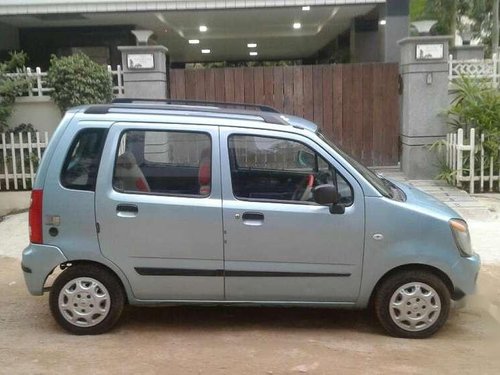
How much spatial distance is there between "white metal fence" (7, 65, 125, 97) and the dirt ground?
573 centimetres

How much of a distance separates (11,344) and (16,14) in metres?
10.4

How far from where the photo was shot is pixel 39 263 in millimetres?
4539

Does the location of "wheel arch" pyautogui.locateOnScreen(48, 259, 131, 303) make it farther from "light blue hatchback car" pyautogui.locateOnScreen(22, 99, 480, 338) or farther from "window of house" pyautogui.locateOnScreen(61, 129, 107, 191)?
"window of house" pyautogui.locateOnScreen(61, 129, 107, 191)

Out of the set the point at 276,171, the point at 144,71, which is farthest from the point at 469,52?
the point at 276,171

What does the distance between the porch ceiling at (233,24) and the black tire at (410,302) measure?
31.4 feet

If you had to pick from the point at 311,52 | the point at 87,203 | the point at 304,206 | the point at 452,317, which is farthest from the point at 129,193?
the point at 311,52

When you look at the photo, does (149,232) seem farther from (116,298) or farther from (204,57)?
(204,57)

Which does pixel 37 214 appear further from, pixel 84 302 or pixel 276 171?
pixel 276 171

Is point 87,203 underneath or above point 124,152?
underneath

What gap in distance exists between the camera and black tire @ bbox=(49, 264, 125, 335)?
4.52 metres

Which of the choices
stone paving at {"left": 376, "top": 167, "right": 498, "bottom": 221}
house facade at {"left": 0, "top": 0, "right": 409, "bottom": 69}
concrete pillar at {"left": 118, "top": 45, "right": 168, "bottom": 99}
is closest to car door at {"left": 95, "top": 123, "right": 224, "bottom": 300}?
stone paving at {"left": 376, "top": 167, "right": 498, "bottom": 221}

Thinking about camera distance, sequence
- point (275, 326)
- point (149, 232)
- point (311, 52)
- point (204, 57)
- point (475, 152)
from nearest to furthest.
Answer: point (149, 232), point (275, 326), point (475, 152), point (311, 52), point (204, 57)

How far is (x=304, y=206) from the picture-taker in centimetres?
446

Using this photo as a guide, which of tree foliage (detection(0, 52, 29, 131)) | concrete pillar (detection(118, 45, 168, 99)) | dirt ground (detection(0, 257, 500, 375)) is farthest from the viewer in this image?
tree foliage (detection(0, 52, 29, 131))
